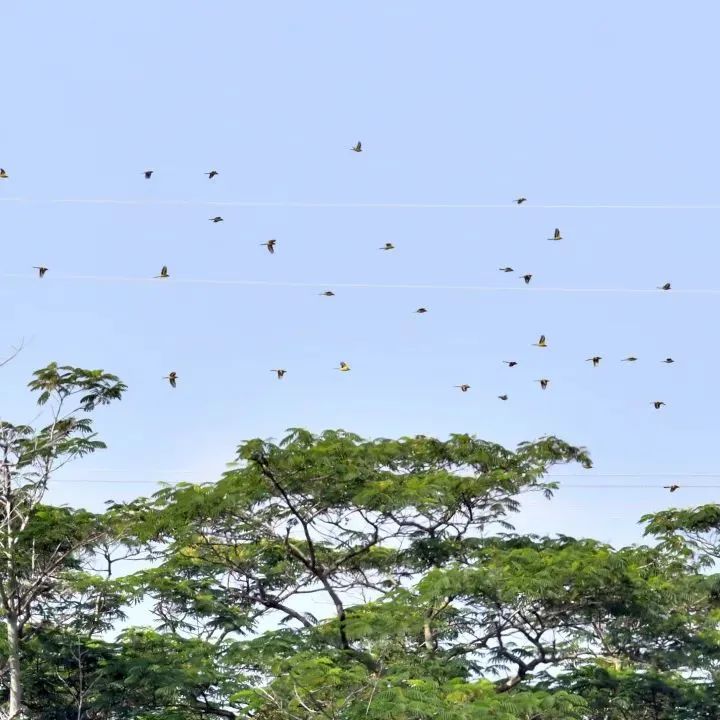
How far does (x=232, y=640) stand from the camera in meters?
19.9

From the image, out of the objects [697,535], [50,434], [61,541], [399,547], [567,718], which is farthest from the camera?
[697,535]

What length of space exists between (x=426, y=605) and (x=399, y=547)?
2422 millimetres

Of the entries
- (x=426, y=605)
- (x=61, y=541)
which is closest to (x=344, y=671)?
(x=426, y=605)

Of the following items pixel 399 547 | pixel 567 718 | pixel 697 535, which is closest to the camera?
pixel 567 718

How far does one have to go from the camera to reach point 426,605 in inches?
745

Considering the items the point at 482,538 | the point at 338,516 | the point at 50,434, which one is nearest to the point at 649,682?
the point at 482,538

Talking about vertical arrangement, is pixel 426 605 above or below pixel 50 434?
below

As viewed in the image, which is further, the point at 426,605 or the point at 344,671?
the point at 426,605

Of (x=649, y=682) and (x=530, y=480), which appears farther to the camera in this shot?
(x=530, y=480)

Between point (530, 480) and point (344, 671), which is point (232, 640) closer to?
point (344, 671)

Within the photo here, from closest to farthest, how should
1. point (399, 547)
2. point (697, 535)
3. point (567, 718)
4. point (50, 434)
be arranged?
point (567, 718) → point (50, 434) → point (399, 547) → point (697, 535)

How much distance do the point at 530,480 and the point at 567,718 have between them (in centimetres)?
592

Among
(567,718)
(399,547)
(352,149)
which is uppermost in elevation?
(352,149)

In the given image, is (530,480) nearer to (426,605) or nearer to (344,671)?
(426,605)
